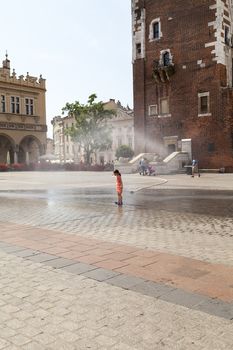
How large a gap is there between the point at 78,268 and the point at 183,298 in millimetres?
1812

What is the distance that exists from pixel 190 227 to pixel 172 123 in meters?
29.3

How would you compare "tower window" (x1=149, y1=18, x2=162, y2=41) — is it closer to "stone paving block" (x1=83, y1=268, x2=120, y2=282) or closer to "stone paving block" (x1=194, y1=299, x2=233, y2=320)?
"stone paving block" (x1=83, y1=268, x2=120, y2=282)

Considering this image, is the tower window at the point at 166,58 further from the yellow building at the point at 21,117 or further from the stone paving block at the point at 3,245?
the stone paving block at the point at 3,245

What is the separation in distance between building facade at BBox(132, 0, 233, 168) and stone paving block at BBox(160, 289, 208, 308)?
1218 inches

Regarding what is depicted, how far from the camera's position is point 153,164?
113 feet

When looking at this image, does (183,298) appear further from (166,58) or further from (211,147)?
(166,58)

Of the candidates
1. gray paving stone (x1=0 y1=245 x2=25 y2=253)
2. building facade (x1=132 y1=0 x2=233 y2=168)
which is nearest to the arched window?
building facade (x1=132 y1=0 x2=233 y2=168)

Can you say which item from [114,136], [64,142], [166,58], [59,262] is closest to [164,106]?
[166,58]

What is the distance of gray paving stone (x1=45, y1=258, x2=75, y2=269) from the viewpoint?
5888 mm

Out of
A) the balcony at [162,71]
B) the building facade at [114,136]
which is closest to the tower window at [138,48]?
the balcony at [162,71]

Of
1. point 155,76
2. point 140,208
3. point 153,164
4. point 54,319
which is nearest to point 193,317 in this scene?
point 54,319

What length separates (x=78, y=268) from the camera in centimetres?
570

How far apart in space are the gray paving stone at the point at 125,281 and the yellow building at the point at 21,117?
47.8 m

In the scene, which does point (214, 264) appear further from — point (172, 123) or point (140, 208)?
point (172, 123)
